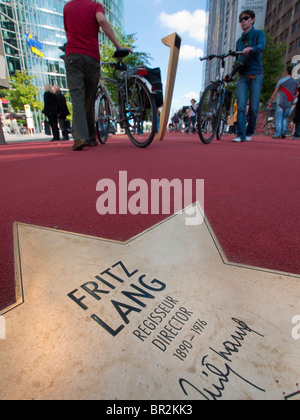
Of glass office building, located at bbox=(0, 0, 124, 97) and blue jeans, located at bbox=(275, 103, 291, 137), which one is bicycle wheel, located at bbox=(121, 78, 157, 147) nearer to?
blue jeans, located at bbox=(275, 103, 291, 137)

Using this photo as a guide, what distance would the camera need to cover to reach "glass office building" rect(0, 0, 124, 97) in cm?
3104

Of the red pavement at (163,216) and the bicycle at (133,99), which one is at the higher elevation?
the bicycle at (133,99)

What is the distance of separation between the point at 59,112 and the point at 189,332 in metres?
7.56

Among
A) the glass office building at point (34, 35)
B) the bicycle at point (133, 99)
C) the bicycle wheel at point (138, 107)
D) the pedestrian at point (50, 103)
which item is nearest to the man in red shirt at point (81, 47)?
the bicycle at point (133, 99)

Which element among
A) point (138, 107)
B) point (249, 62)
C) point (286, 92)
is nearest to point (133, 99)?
point (138, 107)

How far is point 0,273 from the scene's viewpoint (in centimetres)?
77

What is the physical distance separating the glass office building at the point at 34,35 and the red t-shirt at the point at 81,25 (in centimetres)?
3298

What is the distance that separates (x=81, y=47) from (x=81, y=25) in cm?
26

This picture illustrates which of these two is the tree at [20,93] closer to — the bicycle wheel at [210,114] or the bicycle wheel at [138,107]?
the bicycle wheel at [138,107]

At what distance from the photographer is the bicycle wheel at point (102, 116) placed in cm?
393
